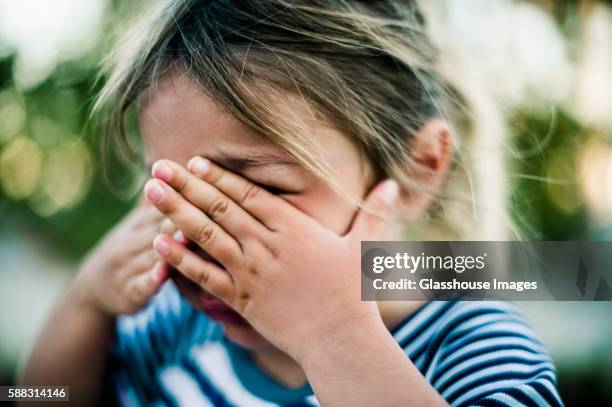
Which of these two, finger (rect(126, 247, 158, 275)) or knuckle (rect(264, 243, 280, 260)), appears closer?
knuckle (rect(264, 243, 280, 260))

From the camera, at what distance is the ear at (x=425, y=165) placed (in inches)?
26.3

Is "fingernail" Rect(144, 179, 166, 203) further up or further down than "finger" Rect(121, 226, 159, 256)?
further down

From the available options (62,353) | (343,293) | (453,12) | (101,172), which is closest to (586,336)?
(343,293)

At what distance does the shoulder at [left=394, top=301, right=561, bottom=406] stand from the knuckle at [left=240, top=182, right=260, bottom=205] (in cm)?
23

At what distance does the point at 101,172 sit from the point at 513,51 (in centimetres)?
72

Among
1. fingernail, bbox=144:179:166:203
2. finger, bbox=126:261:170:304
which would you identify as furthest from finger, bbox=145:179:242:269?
finger, bbox=126:261:170:304

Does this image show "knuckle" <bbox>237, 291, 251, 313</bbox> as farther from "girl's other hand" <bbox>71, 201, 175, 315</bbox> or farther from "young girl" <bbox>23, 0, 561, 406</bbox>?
"girl's other hand" <bbox>71, 201, 175, 315</bbox>

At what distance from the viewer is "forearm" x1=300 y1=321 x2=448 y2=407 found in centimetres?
50

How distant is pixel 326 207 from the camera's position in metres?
0.58

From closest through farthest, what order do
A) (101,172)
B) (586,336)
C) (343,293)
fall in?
(343,293)
(586,336)
(101,172)

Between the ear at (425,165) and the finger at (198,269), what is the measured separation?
9.4 inches

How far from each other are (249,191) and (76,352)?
15.9 inches

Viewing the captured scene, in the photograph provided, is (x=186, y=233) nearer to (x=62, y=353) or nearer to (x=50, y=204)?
(x=62, y=353)

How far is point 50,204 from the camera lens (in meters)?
1.00
